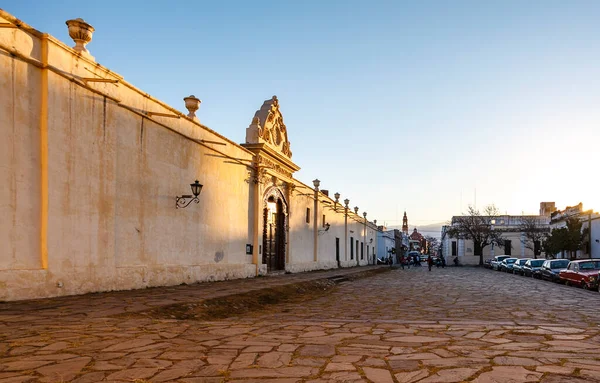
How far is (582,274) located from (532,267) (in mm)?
10884

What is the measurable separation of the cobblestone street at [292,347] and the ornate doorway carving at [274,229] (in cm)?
1284

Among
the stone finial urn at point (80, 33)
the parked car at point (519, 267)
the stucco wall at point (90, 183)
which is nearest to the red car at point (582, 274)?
the parked car at point (519, 267)

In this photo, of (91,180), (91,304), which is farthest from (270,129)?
(91,304)

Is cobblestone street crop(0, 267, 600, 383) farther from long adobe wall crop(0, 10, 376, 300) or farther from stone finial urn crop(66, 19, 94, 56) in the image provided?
stone finial urn crop(66, 19, 94, 56)

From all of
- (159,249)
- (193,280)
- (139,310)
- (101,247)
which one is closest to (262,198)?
(193,280)

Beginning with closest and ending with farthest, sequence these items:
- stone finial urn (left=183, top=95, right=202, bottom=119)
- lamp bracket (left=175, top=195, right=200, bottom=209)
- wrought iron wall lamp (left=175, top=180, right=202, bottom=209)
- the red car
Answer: wrought iron wall lamp (left=175, top=180, right=202, bottom=209), lamp bracket (left=175, top=195, right=200, bottom=209), stone finial urn (left=183, top=95, right=202, bottom=119), the red car

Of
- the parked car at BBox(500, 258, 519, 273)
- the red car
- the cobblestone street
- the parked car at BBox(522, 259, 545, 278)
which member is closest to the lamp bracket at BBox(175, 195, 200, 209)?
the cobblestone street

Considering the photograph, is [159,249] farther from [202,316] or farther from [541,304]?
[541,304]

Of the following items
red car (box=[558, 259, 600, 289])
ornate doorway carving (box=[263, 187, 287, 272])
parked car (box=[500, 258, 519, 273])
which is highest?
ornate doorway carving (box=[263, 187, 287, 272])

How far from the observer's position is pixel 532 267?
30578 mm

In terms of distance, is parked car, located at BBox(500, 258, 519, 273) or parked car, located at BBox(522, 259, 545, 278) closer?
parked car, located at BBox(522, 259, 545, 278)

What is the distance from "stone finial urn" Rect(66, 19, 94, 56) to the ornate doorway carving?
12.0m

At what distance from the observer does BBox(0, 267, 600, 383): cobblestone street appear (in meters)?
4.49

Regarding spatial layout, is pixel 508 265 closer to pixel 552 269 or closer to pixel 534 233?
pixel 552 269
